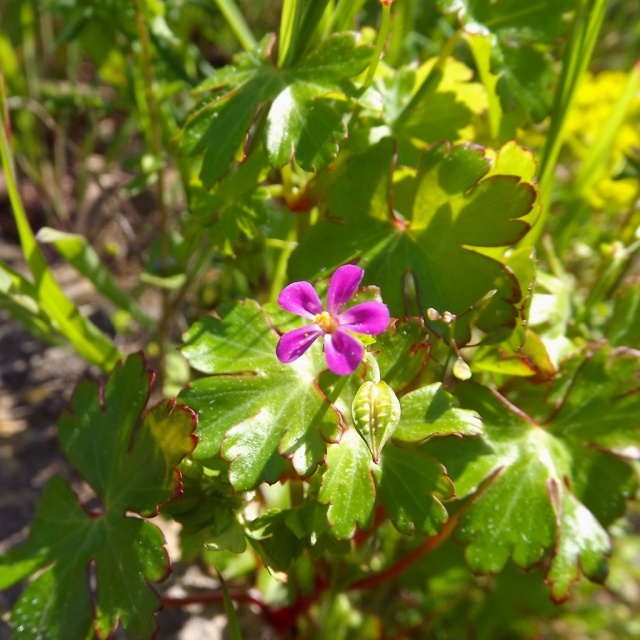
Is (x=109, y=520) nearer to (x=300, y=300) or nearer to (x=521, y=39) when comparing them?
(x=300, y=300)

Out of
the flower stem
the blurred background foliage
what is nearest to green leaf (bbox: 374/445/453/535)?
the flower stem

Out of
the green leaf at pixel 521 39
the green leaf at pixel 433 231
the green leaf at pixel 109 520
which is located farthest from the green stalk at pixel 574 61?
the green leaf at pixel 109 520

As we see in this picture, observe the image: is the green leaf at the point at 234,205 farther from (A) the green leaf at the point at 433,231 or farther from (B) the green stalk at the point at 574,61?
(B) the green stalk at the point at 574,61

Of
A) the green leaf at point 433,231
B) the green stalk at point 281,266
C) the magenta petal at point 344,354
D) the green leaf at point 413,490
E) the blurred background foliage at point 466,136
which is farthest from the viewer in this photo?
the blurred background foliage at point 466,136

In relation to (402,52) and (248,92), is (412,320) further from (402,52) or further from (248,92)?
(402,52)

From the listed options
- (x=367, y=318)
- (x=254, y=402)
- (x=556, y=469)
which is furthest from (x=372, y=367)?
(x=556, y=469)

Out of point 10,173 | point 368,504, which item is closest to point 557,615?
point 368,504
